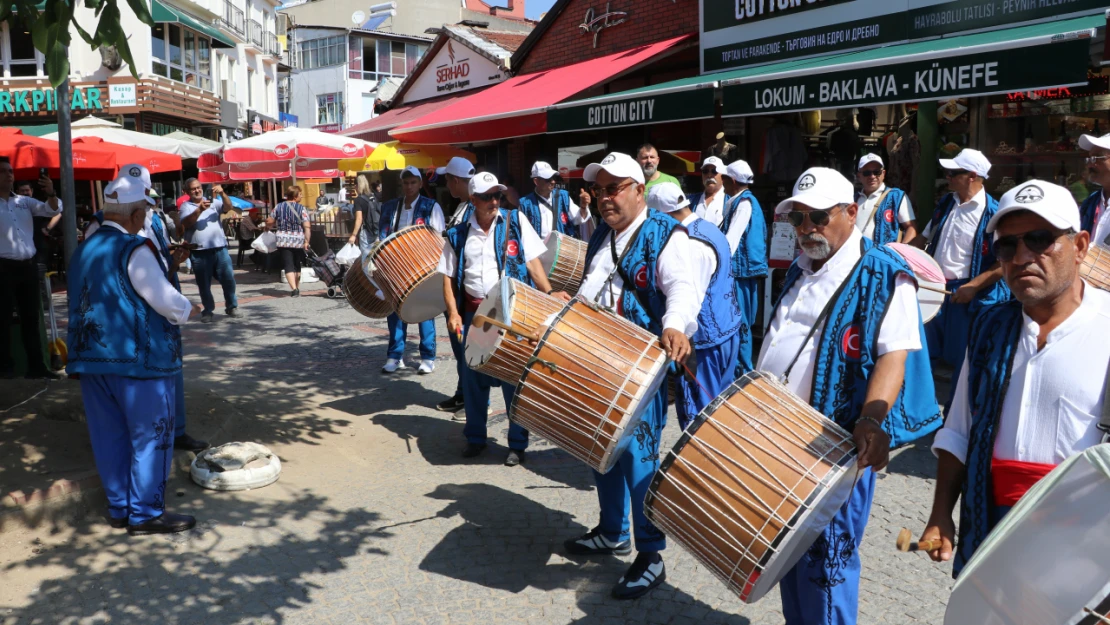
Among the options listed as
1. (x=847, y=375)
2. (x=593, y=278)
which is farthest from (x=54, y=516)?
(x=847, y=375)

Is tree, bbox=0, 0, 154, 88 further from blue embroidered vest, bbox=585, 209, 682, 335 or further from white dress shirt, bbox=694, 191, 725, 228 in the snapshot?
white dress shirt, bbox=694, 191, 725, 228

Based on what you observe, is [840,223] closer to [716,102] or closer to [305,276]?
[716,102]

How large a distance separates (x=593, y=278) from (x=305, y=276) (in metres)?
13.6

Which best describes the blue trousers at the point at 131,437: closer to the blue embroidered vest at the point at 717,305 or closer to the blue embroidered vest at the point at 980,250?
the blue embroidered vest at the point at 717,305

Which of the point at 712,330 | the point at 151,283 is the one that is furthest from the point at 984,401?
the point at 151,283

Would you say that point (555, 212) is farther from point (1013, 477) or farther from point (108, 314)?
point (1013, 477)

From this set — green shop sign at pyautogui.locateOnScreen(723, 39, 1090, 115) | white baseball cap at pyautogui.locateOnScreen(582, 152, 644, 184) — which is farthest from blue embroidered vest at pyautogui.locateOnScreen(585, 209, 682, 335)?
green shop sign at pyautogui.locateOnScreen(723, 39, 1090, 115)

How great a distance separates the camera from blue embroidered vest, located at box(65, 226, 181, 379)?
15.4ft

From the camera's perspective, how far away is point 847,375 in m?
3.02

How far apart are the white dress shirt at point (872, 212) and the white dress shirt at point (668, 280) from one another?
4.03m

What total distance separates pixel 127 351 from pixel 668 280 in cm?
277

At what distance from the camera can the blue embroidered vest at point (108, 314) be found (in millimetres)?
4695

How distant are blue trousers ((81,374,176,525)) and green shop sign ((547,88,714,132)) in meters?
6.07

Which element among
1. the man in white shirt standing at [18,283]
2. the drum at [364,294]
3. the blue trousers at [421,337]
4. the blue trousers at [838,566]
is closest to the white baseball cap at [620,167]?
the blue trousers at [838,566]
